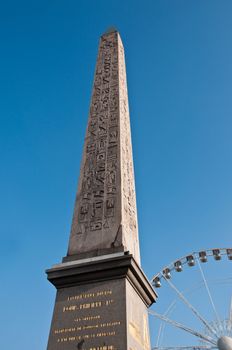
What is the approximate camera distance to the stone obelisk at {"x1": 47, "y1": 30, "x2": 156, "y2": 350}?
5059mm

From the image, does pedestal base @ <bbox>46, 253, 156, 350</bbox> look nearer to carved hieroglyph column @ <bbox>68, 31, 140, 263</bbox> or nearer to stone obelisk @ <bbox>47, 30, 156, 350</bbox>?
stone obelisk @ <bbox>47, 30, 156, 350</bbox>

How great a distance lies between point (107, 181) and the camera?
23.4ft

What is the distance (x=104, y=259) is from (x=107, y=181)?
189 centimetres

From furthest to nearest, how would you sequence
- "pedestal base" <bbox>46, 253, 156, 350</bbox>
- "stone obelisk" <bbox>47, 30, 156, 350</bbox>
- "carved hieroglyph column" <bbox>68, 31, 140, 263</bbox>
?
"carved hieroglyph column" <bbox>68, 31, 140, 263</bbox>, "stone obelisk" <bbox>47, 30, 156, 350</bbox>, "pedestal base" <bbox>46, 253, 156, 350</bbox>

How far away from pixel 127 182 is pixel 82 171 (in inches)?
34.8

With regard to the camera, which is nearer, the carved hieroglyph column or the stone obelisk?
the stone obelisk

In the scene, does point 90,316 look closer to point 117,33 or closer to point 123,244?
point 123,244

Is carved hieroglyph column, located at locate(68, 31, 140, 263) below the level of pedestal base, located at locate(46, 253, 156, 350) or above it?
above

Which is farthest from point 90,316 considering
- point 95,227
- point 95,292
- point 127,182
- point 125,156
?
point 125,156

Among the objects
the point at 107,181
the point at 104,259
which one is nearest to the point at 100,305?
the point at 104,259

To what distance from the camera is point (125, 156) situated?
7840mm

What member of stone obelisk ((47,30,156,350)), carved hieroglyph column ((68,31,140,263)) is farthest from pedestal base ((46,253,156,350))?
carved hieroglyph column ((68,31,140,263))

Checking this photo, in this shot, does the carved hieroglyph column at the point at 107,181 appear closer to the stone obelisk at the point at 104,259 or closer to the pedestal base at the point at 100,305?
the stone obelisk at the point at 104,259

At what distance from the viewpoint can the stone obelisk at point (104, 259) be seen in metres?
5.06
